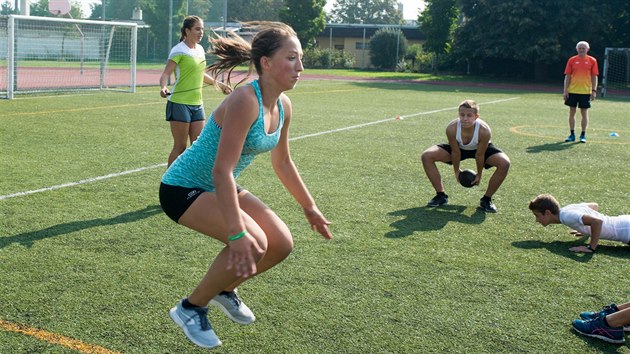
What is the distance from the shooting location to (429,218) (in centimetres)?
786

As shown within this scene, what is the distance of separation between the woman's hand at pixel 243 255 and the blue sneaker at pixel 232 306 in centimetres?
60

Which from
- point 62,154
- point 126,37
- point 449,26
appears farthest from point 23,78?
point 449,26

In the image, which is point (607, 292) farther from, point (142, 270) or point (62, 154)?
point (62, 154)

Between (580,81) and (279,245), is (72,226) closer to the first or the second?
(279,245)

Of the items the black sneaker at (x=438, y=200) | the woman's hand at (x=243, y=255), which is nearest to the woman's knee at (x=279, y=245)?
the woman's hand at (x=243, y=255)

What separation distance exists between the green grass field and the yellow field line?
0.8 inches

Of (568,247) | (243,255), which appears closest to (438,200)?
(568,247)

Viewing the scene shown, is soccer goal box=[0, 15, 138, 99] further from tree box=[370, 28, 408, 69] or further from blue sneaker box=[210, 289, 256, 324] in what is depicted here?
tree box=[370, 28, 408, 69]

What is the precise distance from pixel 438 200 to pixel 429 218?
75 centimetres

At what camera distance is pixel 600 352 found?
434 cm

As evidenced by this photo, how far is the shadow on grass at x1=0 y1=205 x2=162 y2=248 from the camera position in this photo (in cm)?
625

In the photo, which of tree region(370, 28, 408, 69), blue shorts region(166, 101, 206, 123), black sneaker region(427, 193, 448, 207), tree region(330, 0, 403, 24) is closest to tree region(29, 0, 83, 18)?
blue shorts region(166, 101, 206, 123)

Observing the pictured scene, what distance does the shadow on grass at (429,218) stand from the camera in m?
7.30

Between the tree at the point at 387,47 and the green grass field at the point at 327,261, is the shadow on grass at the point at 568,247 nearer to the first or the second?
the green grass field at the point at 327,261
